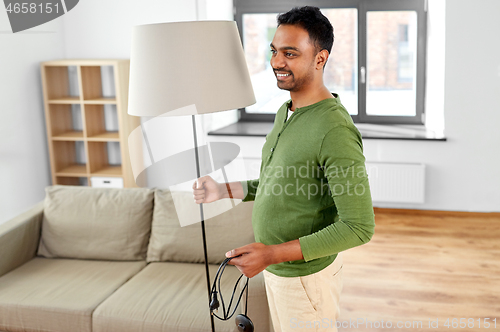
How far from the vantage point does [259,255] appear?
1.18 m

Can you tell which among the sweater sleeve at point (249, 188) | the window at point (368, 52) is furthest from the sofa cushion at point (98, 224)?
the window at point (368, 52)

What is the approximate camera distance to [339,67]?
4895 millimetres

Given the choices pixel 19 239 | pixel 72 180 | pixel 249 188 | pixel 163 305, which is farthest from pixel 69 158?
pixel 249 188

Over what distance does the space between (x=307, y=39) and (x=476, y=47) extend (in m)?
3.45

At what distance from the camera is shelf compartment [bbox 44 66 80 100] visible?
441 centimetres

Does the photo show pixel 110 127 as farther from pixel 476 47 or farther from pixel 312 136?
pixel 312 136

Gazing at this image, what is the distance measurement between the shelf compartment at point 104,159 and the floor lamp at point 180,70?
10.7 ft

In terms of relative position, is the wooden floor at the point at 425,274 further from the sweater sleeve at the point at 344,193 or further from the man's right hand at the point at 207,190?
the sweater sleeve at the point at 344,193

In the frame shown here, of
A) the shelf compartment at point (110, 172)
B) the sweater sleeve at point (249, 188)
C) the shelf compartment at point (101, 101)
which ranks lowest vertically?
the shelf compartment at point (110, 172)

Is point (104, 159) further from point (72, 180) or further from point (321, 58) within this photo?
point (321, 58)

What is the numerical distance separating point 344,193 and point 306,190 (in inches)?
5.5

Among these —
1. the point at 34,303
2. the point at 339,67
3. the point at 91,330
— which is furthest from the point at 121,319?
the point at 339,67

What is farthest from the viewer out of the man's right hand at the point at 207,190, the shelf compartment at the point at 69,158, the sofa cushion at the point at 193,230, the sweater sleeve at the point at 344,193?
the shelf compartment at the point at 69,158

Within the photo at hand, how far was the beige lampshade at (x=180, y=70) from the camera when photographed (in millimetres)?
1329
